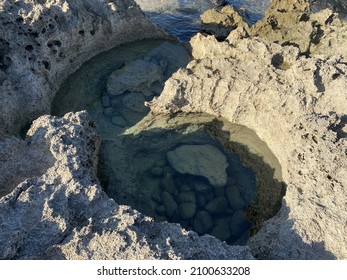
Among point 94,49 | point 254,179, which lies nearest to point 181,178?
point 254,179

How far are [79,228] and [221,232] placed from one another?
3641mm

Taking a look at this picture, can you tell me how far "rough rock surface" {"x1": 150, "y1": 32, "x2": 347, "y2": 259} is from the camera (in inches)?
257

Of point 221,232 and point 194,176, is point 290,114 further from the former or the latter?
point 221,232

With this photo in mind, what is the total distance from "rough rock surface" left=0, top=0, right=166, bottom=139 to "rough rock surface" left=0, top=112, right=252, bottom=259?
9.73ft

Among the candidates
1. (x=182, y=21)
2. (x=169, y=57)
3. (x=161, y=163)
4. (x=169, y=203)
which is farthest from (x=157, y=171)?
(x=182, y=21)

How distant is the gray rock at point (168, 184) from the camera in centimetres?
871

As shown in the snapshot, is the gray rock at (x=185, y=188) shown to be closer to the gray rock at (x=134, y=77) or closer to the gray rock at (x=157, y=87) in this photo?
the gray rock at (x=157, y=87)

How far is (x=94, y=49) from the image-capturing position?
12.6 metres

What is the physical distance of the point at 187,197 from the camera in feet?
28.0

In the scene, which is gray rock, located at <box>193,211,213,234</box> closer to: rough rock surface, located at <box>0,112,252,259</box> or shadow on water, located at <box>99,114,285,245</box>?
shadow on water, located at <box>99,114,285,245</box>

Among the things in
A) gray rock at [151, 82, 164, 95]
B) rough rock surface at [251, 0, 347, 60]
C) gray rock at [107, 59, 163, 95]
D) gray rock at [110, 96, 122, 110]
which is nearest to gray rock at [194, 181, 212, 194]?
gray rock at [110, 96, 122, 110]

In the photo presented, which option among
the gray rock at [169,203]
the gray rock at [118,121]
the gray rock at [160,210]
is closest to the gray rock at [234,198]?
the gray rock at [169,203]

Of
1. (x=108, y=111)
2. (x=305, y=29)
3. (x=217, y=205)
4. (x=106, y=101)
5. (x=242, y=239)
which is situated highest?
(x=305, y=29)

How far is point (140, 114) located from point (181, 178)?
282 centimetres
